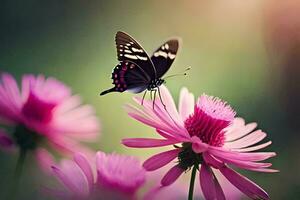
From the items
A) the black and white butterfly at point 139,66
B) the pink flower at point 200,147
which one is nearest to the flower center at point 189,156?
the pink flower at point 200,147

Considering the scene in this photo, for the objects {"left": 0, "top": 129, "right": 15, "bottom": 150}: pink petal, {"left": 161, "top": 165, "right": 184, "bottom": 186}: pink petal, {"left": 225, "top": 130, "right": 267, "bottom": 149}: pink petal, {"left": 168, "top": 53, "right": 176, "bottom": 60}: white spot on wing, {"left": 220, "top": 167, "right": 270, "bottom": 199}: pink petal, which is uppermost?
{"left": 168, "top": 53, "right": 176, "bottom": 60}: white spot on wing

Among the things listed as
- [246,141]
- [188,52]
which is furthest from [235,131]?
[188,52]

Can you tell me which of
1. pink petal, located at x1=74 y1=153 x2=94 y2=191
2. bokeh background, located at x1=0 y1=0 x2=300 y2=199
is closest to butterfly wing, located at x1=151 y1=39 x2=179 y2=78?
bokeh background, located at x1=0 y1=0 x2=300 y2=199

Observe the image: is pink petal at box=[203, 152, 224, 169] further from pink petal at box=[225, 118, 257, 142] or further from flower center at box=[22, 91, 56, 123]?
flower center at box=[22, 91, 56, 123]

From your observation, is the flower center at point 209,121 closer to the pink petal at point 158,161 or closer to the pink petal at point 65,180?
the pink petal at point 158,161

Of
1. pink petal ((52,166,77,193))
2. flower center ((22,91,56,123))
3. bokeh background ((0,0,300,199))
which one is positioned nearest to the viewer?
pink petal ((52,166,77,193))

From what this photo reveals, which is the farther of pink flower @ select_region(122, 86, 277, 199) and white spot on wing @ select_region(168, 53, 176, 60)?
white spot on wing @ select_region(168, 53, 176, 60)

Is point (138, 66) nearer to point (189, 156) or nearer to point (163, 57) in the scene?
point (163, 57)
